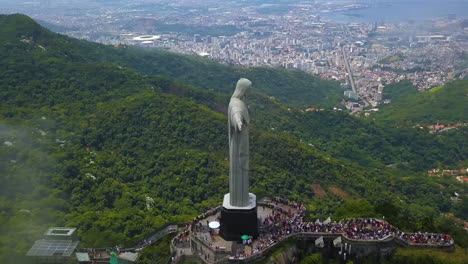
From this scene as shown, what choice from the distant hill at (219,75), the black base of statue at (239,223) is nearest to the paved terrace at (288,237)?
the black base of statue at (239,223)

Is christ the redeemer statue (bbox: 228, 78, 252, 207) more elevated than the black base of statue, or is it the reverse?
christ the redeemer statue (bbox: 228, 78, 252, 207)

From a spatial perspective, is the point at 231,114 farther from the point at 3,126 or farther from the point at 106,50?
the point at 106,50

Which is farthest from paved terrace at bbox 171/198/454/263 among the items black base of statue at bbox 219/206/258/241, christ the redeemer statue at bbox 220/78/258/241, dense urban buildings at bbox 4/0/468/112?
dense urban buildings at bbox 4/0/468/112

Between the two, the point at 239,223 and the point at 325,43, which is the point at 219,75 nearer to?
the point at 239,223

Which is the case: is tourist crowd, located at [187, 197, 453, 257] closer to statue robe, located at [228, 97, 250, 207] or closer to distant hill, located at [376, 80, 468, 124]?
statue robe, located at [228, 97, 250, 207]

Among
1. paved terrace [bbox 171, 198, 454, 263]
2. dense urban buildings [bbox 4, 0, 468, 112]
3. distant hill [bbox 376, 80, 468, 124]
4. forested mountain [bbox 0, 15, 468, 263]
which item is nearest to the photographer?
paved terrace [bbox 171, 198, 454, 263]

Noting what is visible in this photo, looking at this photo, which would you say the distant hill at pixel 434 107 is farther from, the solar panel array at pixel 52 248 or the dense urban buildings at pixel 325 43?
the solar panel array at pixel 52 248
